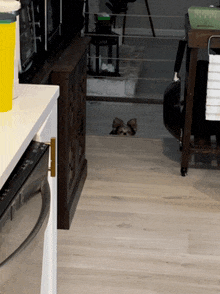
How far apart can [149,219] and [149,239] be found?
16 cm

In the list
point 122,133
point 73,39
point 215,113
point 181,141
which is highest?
point 73,39

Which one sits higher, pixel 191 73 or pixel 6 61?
pixel 6 61

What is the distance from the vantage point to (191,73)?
92.9 inches

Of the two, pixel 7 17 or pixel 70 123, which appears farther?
pixel 70 123

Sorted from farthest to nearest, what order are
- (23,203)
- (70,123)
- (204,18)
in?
(204,18)
(70,123)
(23,203)

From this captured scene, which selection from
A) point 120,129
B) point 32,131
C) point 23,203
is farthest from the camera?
point 120,129

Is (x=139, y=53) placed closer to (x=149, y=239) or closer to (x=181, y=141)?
(x=181, y=141)

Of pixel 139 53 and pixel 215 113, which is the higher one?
pixel 215 113

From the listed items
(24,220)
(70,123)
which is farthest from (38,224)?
(70,123)

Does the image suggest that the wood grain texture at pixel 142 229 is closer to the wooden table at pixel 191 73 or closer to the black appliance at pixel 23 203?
the wooden table at pixel 191 73

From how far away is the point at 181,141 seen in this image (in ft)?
8.36

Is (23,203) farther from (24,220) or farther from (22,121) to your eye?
(22,121)

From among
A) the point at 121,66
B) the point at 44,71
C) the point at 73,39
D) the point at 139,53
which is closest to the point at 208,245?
the point at 44,71

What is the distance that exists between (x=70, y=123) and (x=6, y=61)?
95 centimetres
